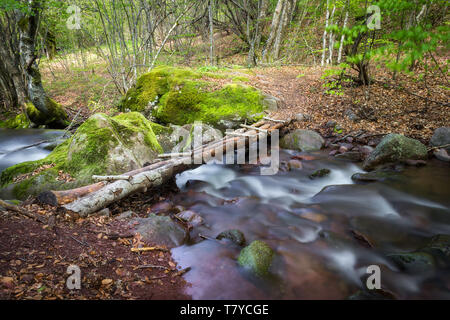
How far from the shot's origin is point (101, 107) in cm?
1269

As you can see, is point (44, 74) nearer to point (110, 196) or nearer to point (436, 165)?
point (110, 196)

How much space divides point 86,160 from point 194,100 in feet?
14.8

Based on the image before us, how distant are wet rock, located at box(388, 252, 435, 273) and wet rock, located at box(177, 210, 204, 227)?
312 centimetres

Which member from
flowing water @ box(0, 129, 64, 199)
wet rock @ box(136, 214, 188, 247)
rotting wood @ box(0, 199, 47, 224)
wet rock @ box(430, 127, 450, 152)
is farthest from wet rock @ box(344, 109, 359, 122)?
flowing water @ box(0, 129, 64, 199)

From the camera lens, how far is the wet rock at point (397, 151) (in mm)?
6008

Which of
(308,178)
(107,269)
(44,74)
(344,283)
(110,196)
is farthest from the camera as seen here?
(44,74)

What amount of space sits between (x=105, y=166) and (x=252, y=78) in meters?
8.04

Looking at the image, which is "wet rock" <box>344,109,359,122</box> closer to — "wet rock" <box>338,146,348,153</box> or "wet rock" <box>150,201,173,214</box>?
"wet rock" <box>338,146,348,153</box>

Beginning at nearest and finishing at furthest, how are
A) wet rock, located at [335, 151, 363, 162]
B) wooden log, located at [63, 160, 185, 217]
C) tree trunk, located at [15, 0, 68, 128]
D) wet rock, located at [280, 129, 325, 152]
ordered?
wooden log, located at [63, 160, 185, 217]
wet rock, located at [335, 151, 363, 162]
wet rock, located at [280, 129, 325, 152]
tree trunk, located at [15, 0, 68, 128]

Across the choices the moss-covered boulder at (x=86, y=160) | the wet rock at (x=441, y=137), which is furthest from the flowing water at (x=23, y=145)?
the wet rock at (x=441, y=137)

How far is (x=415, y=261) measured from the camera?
3.27 metres

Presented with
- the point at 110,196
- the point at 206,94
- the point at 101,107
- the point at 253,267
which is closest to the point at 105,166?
the point at 110,196

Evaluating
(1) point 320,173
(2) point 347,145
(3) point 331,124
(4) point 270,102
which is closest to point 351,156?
(2) point 347,145

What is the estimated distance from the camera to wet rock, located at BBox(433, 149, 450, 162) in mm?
6043
